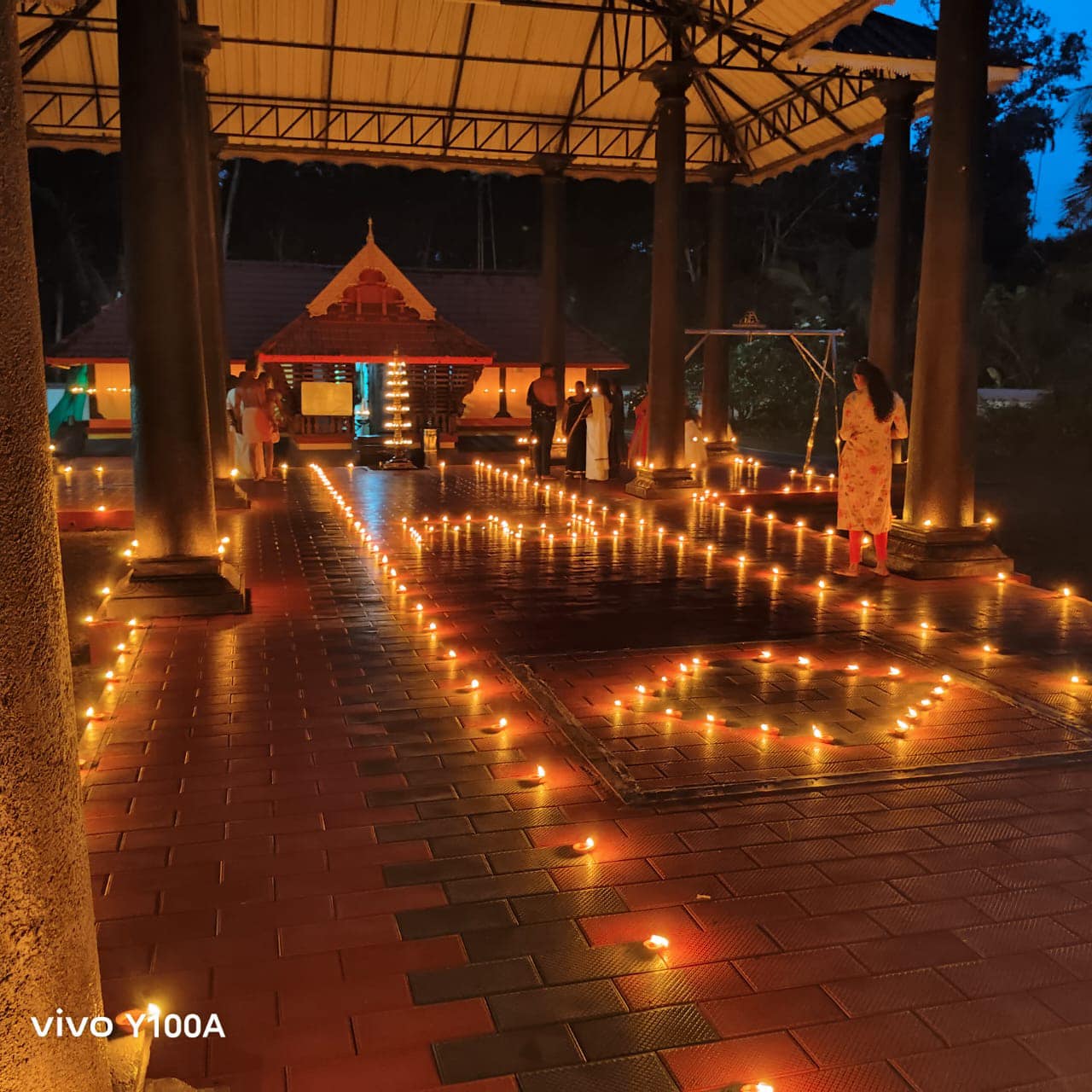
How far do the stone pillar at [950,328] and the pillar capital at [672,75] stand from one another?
501 cm

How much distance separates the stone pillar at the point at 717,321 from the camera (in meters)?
19.0

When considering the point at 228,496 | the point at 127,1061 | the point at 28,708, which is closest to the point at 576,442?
the point at 228,496

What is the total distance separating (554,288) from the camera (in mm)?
20484

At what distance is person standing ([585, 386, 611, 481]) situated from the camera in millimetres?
15963

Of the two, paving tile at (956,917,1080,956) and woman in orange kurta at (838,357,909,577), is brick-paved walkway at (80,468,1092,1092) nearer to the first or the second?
paving tile at (956,917,1080,956)

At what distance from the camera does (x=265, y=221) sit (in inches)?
1646

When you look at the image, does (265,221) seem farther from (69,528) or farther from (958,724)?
(958,724)

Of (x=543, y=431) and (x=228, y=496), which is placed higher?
(x=543, y=431)

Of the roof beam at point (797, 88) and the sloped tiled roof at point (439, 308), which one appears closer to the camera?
the roof beam at point (797, 88)

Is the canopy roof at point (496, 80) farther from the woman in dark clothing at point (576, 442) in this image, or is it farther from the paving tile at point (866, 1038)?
the paving tile at point (866, 1038)

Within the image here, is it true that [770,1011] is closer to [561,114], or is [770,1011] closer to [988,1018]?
[988,1018]

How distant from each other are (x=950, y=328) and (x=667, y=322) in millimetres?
5534

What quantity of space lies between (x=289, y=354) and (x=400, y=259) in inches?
854

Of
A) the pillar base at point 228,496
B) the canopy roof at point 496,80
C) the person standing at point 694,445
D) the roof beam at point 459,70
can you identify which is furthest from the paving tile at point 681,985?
the roof beam at point 459,70
